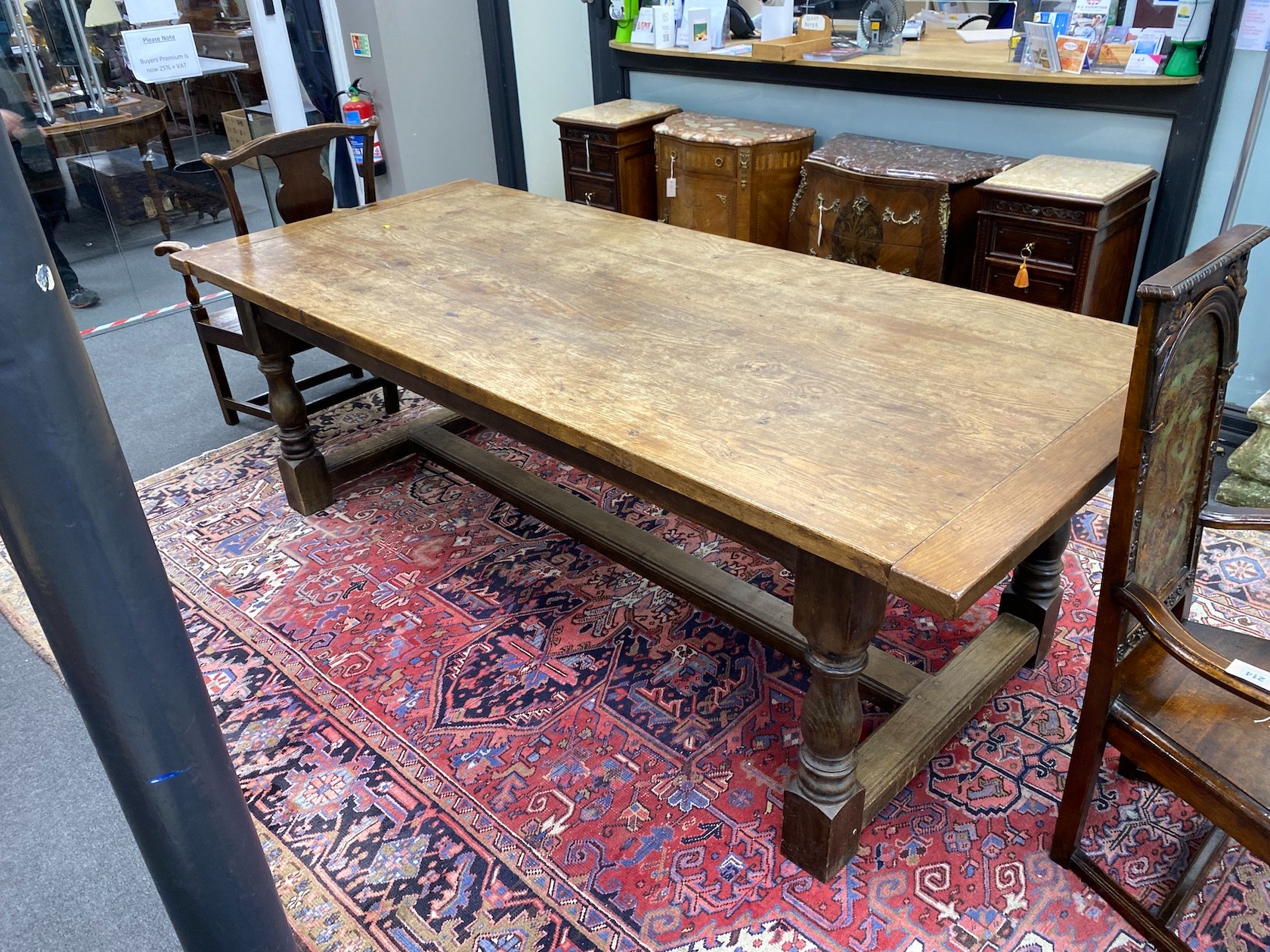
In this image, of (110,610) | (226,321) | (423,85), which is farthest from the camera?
(423,85)

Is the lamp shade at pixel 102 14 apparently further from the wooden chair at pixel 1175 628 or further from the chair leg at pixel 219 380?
the wooden chair at pixel 1175 628

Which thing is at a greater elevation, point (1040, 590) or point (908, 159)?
point (908, 159)

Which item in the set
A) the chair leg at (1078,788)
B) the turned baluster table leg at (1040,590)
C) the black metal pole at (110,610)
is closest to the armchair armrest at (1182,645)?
the chair leg at (1078,788)

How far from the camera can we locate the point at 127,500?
38.3 inches

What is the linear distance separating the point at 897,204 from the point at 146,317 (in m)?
3.52

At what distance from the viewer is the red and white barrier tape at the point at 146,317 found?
4.38m

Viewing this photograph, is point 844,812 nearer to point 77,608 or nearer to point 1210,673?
point 1210,673

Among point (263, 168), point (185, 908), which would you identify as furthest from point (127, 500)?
point (263, 168)

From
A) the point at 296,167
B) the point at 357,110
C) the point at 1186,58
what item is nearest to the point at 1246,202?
the point at 1186,58

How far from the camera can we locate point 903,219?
3.38 metres

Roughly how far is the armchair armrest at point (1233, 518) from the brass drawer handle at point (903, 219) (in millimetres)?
1946

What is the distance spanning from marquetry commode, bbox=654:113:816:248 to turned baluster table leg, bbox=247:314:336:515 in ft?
5.92

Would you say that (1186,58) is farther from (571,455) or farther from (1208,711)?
(571,455)

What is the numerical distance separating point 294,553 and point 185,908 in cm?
170
